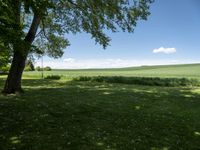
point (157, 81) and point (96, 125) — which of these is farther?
point (157, 81)

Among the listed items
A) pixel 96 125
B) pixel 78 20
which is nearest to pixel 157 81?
pixel 78 20

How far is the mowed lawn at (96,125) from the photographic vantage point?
9.09 metres

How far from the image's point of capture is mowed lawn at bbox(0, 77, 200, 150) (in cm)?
909

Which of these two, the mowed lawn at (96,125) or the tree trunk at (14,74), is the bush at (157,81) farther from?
the tree trunk at (14,74)

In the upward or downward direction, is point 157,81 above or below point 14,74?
below

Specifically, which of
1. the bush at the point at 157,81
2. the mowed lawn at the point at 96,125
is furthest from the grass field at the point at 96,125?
the bush at the point at 157,81

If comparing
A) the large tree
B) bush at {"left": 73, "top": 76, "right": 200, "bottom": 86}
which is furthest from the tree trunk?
bush at {"left": 73, "top": 76, "right": 200, "bottom": 86}

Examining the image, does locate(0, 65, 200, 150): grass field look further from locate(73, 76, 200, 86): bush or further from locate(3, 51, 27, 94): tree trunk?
locate(73, 76, 200, 86): bush

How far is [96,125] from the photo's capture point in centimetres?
1123

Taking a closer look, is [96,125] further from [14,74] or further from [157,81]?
[157,81]

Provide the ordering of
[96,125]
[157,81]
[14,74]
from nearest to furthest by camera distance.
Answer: [96,125]
[14,74]
[157,81]

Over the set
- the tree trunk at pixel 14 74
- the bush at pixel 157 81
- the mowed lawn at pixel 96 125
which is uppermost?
the tree trunk at pixel 14 74

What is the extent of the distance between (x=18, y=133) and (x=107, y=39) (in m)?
12.9

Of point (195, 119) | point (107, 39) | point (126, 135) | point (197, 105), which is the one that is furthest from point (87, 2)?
point (126, 135)
